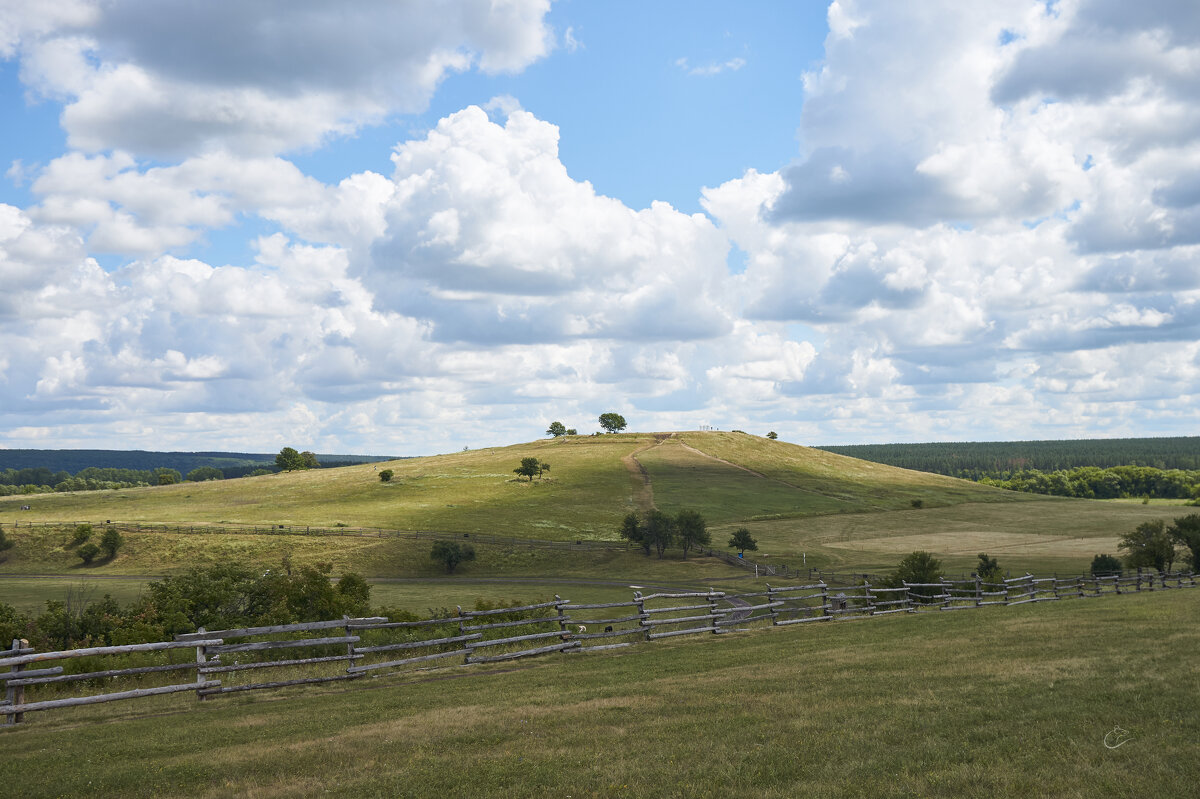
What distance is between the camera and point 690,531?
96562 mm

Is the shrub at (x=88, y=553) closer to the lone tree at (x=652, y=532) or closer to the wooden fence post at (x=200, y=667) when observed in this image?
the lone tree at (x=652, y=532)

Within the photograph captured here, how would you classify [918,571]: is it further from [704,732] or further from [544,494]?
[544,494]

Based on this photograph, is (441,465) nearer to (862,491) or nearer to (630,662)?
(862,491)

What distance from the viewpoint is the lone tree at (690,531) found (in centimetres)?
9619

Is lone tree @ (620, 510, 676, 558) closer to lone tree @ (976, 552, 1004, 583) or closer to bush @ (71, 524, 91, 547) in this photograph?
lone tree @ (976, 552, 1004, 583)

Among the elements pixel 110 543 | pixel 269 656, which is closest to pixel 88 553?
pixel 110 543

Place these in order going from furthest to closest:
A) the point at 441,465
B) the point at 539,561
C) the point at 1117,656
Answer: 1. the point at 441,465
2. the point at 539,561
3. the point at 1117,656

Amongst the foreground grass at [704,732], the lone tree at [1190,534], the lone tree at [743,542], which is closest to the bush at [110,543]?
the lone tree at [743,542]

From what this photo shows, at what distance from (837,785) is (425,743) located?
6.68 m

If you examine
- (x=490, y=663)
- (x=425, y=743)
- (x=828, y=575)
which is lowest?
(x=828, y=575)

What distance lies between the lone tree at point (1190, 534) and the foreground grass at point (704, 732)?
65845 mm

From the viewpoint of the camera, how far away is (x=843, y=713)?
491 inches

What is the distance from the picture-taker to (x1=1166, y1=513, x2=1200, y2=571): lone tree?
71688mm

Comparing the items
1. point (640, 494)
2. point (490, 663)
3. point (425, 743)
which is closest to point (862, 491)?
point (640, 494)
